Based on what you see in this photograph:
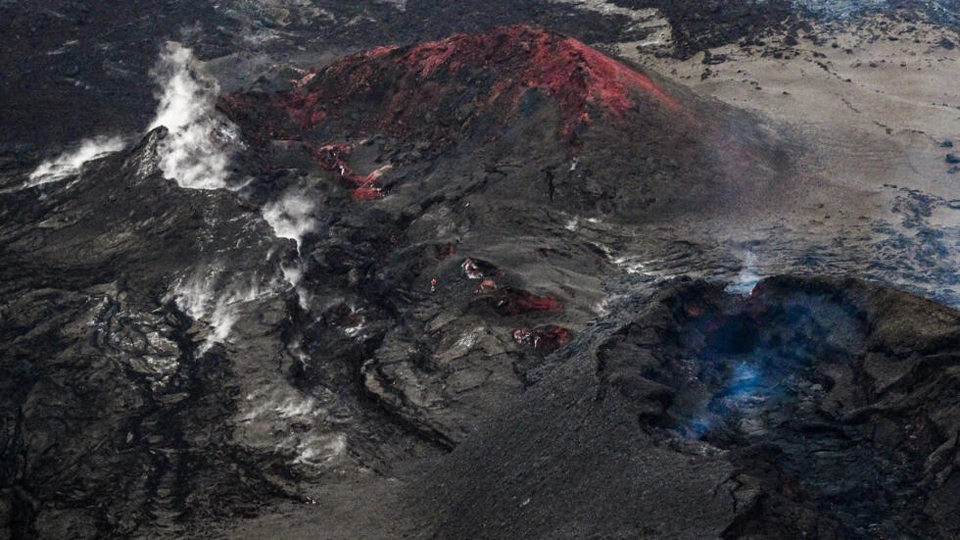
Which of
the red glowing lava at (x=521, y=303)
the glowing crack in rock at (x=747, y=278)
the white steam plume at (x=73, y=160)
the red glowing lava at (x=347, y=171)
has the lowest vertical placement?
the glowing crack in rock at (x=747, y=278)

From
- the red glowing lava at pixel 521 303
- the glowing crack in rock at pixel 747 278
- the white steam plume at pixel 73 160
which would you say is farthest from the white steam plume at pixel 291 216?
the glowing crack in rock at pixel 747 278

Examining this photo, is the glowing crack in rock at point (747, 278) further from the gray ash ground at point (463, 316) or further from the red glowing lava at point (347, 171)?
the red glowing lava at point (347, 171)

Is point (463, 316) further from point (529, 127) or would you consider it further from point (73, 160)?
point (73, 160)

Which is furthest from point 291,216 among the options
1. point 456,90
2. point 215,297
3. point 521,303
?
point 521,303

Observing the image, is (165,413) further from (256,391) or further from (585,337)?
(585,337)

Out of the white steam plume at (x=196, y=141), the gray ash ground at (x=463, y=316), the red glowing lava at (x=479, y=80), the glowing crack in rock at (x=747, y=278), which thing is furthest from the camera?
the red glowing lava at (x=479, y=80)

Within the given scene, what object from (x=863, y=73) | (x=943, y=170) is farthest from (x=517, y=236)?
(x=863, y=73)
